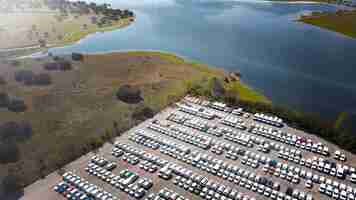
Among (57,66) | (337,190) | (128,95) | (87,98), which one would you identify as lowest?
(337,190)

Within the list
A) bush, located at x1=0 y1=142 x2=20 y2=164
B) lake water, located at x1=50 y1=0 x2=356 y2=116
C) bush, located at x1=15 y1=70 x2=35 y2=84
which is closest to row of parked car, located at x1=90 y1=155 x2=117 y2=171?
bush, located at x1=0 y1=142 x2=20 y2=164

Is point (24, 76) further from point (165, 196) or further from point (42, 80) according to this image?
point (165, 196)

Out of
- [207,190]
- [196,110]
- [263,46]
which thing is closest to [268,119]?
[196,110]

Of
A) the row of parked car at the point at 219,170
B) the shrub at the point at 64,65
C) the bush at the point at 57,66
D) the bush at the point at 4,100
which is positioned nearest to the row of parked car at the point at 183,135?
the row of parked car at the point at 219,170

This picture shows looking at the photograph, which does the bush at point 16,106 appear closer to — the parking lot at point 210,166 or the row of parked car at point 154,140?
the parking lot at point 210,166

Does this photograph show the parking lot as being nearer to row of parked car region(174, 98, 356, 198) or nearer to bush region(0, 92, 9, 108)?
row of parked car region(174, 98, 356, 198)

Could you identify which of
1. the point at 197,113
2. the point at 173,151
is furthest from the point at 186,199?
the point at 197,113
